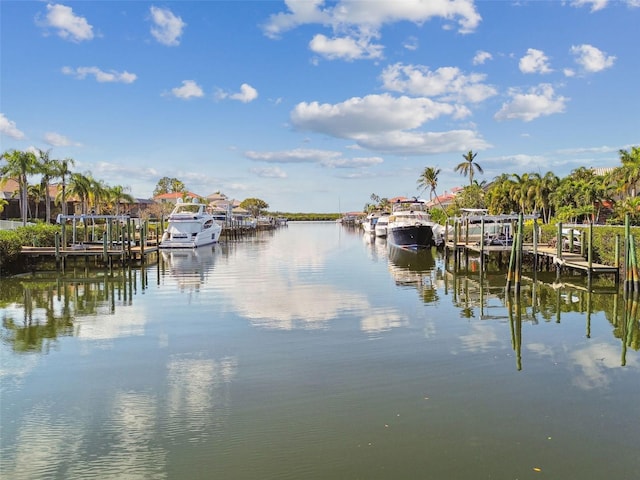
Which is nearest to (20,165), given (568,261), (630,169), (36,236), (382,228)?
(36,236)

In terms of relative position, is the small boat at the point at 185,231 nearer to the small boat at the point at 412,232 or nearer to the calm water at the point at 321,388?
the small boat at the point at 412,232

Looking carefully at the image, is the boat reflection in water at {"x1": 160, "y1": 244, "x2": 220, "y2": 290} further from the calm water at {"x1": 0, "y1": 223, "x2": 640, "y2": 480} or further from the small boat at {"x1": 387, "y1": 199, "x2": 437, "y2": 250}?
the small boat at {"x1": 387, "y1": 199, "x2": 437, "y2": 250}

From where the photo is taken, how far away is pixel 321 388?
33.3ft

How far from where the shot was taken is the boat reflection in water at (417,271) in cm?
2345

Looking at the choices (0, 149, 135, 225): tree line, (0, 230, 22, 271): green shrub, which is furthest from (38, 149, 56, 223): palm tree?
(0, 230, 22, 271): green shrub

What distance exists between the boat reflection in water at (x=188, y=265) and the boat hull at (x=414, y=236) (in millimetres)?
16179

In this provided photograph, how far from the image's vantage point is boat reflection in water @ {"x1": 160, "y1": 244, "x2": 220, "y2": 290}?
85.9 feet

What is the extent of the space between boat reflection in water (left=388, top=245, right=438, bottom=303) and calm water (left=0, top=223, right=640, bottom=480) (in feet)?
10.7

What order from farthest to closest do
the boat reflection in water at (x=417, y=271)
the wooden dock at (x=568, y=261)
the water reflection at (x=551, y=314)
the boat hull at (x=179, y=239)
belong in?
the boat hull at (x=179, y=239) < the boat reflection in water at (x=417, y=271) < the wooden dock at (x=568, y=261) < the water reflection at (x=551, y=314)

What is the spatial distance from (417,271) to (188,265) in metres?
14.1

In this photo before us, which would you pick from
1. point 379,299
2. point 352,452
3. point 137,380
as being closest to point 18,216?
point 379,299

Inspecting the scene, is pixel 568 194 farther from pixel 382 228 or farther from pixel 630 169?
pixel 382 228

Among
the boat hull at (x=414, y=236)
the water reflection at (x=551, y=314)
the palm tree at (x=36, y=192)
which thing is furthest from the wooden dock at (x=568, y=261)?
the palm tree at (x=36, y=192)

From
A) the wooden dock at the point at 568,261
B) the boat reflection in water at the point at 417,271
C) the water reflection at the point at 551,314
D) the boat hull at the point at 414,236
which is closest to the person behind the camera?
the water reflection at the point at 551,314
